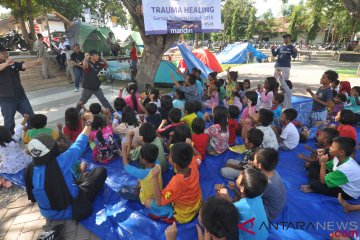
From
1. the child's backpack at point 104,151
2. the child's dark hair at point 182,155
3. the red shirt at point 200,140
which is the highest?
the child's dark hair at point 182,155

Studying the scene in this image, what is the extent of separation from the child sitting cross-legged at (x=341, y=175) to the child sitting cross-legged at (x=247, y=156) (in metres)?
0.74

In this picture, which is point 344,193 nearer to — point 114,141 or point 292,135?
point 292,135

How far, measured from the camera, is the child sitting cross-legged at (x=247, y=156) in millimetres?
3029

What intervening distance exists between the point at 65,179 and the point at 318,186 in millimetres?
2942

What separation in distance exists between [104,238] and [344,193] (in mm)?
2779

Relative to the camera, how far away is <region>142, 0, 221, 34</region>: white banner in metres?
5.93

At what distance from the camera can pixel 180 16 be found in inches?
243

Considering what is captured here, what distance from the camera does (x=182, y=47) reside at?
933 centimetres

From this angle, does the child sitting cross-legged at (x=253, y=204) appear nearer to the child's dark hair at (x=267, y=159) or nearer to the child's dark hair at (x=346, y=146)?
the child's dark hair at (x=267, y=159)

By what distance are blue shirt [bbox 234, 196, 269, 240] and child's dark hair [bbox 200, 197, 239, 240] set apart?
1.06 feet

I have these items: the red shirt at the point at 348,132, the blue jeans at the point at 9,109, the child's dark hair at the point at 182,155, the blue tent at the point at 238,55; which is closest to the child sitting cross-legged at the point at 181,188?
the child's dark hair at the point at 182,155

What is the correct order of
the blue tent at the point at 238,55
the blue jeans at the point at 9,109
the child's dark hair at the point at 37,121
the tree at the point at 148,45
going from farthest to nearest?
the blue tent at the point at 238,55, the tree at the point at 148,45, the blue jeans at the point at 9,109, the child's dark hair at the point at 37,121

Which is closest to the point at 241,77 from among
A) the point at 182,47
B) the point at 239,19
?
the point at 182,47

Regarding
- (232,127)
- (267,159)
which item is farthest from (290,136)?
(267,159)
